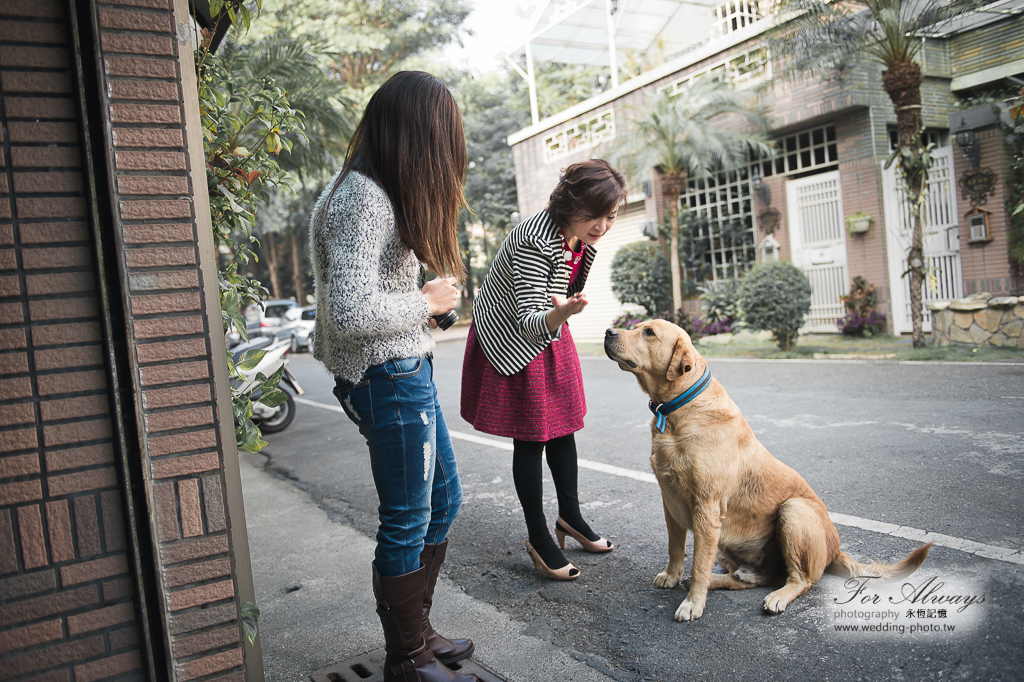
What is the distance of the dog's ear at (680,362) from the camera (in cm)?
288

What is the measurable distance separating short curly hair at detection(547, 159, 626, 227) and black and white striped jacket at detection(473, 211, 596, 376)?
75 mm

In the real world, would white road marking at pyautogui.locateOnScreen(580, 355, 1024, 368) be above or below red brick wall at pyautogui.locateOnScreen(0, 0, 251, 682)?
below

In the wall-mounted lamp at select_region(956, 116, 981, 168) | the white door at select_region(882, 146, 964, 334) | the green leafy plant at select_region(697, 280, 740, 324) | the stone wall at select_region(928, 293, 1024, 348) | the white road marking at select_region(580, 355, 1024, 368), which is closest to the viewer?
the white road marking at select_region(580, 355, 1024, 368)

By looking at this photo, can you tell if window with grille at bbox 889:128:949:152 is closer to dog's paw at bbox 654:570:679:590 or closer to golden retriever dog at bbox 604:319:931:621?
golden retriever dog at bbox 604:319:931:621

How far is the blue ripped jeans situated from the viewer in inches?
83.9

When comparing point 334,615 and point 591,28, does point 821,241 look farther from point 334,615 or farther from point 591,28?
point 334,615

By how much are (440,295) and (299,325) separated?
22.0 metres

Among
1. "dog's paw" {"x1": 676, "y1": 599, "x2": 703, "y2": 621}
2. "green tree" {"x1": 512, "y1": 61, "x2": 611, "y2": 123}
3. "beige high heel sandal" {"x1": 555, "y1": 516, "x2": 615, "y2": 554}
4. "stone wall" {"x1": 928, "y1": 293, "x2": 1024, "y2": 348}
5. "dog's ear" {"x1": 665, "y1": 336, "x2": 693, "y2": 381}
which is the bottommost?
"dog's paw" {"x1": 676, "y1": 599, "x2": 703, "y2": 621}

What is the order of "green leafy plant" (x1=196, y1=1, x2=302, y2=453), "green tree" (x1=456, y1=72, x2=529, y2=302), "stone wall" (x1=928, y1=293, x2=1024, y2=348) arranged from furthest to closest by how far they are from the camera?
1. "green tree" (x1=456, y1=72, x2=529, y2=302)
2. "stone wall" (x1=928, y1=293, x2=1024, y2=348)
3. "green leafy plant" (x1=196, y1=1, x2=302, y2=453)

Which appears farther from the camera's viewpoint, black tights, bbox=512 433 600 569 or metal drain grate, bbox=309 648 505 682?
black tights, bbox=512 433 600 569

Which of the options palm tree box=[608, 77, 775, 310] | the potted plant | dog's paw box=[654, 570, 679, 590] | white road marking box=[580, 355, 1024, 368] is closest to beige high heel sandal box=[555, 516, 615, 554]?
dog's paw box=[654, 570, 679, 590]

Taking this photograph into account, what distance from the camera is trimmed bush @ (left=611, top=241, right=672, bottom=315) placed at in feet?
49.3

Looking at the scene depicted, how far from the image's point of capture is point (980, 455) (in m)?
4.45

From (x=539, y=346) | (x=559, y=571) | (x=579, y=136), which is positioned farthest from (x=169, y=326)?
(x=579, y=136)
